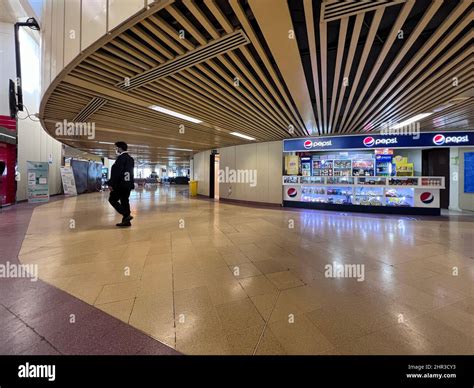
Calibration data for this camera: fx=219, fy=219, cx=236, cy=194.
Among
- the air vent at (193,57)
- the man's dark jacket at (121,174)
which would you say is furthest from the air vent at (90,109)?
the man's dark jacket at (121,174)

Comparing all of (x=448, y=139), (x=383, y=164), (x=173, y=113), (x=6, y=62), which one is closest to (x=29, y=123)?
(x=6, y=62)

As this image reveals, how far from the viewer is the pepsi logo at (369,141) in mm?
8367

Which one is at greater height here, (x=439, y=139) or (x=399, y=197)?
(x=439, y=139)

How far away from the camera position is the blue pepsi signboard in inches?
307

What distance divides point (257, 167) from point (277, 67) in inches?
269

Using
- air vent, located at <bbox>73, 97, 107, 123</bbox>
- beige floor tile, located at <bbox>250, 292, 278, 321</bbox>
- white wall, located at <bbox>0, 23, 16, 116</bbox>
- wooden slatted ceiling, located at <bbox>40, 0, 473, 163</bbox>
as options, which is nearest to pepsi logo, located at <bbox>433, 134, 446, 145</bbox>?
wooden slatted ceiling, located at <bbox>40, 0, 473, 163</bbox>

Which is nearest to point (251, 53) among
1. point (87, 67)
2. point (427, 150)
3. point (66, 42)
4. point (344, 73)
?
point (344, 73)

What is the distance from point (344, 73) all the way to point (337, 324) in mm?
4101

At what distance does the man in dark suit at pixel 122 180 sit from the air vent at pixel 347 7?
4717mm

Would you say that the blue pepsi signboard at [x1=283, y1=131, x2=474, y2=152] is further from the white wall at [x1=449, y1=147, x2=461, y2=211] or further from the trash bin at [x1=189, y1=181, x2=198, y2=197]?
the trash bin at [x1=189, y1=181, x2=198, y2=197]

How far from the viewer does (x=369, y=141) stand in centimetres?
841

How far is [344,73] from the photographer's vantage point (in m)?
4.00

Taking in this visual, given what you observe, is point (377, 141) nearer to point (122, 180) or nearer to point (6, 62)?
point (122, 180)

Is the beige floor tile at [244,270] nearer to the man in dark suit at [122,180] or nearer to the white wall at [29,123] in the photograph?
the man in dark suit at [122,180]
